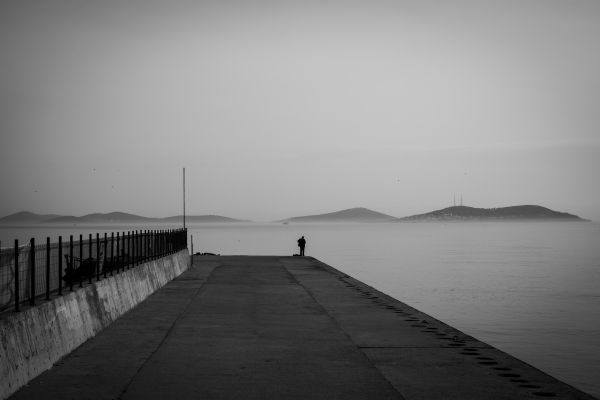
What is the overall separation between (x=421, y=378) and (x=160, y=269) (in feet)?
56.6

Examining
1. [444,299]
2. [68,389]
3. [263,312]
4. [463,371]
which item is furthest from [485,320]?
[68,389]

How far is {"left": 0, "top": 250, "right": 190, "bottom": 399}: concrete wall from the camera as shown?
954cm

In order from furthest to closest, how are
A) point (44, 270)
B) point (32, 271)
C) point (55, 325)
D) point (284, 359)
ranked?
1. point (44, 270)
2. point (284, 359)
3. point (55, 325)
4. point (32, 271)

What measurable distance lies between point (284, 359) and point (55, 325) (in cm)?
353

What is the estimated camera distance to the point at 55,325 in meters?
11.9

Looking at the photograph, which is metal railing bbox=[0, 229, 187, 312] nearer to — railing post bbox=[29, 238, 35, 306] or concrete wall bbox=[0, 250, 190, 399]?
railing post bbox=[29, 238, 35, 306]

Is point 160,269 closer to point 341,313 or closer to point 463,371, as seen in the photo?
point 341,313

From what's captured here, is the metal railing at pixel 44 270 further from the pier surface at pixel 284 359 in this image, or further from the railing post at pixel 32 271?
the pier surface at pixel 284 359

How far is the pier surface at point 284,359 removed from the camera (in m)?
9.98

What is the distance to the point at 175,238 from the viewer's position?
3547 cm

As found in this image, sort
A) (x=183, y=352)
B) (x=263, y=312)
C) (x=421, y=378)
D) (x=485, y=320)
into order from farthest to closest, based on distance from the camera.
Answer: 1. (x=485, y=320)
2. (x=263, y=312)
3. (x=183, y=352)
4. (x=421, y=378)

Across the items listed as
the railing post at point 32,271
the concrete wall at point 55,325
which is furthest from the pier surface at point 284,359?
the railing post at point 32,271

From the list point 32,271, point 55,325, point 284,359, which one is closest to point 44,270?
point 32,271

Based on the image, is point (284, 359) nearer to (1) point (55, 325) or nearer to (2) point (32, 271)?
(1) point (55, 325)
